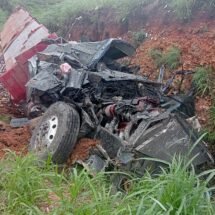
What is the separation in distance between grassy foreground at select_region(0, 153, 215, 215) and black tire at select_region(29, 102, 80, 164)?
5.05 feet

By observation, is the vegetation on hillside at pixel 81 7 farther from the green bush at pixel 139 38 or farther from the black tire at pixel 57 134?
the black tire at pixel 57 134

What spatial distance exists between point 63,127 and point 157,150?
128 cm

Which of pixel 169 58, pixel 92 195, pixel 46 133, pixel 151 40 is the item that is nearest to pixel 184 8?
pixel 151 40

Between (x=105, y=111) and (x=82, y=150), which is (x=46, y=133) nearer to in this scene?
(x=82, y=150)

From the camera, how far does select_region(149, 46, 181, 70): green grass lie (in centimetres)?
775

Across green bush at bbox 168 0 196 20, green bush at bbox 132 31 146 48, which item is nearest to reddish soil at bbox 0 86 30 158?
green bush at bbox 132 31 146 48

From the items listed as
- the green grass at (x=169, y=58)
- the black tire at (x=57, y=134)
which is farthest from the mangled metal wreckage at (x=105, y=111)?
the green grass at (x=169, y=58)

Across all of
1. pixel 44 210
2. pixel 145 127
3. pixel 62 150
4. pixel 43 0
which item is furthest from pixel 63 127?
pixel 43 0

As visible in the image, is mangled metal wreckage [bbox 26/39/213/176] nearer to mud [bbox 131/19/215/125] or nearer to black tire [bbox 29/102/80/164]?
black tire [bbox 29/102/80/164]

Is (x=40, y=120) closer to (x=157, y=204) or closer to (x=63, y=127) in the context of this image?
(x=63, y=127)

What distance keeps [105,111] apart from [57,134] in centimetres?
75

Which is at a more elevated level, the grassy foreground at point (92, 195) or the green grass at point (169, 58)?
the grassy foreground at point (92, 195)

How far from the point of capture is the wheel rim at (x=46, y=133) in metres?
5.34

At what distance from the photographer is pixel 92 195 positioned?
323cm
